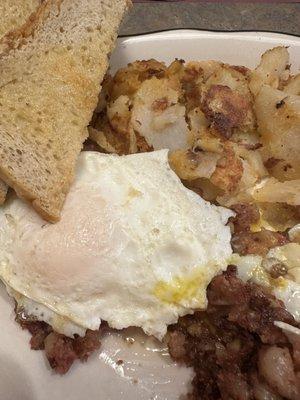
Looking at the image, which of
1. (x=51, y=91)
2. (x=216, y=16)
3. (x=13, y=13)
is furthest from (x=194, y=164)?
(x=216, y=16)

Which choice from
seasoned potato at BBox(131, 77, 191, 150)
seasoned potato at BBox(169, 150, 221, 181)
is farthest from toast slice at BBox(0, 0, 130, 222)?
seasoned potato at BBox(169, 150, 221, 181)

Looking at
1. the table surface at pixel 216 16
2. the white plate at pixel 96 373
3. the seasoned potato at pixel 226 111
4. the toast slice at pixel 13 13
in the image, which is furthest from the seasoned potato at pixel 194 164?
the table surface at pixel 216 16

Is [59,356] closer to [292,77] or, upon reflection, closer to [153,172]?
[153,172]

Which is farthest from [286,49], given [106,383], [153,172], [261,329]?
[106,383]

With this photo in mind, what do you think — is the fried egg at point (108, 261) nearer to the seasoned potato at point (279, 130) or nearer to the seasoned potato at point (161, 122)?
the seasoned potato at point (161, 122)

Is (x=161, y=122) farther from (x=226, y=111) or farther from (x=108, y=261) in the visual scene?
(x=108, y=261)
